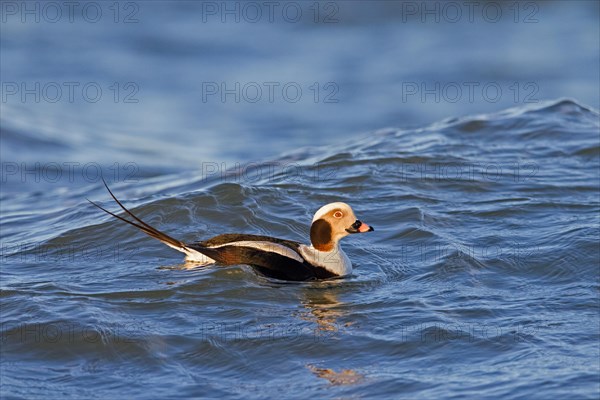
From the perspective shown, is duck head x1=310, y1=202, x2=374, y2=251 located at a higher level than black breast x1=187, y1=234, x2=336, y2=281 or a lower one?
higher

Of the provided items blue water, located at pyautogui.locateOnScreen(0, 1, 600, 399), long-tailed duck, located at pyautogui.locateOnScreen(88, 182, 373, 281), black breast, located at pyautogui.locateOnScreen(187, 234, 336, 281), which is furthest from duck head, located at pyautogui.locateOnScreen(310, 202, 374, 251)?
blue water, located at pyautogui.locateOnScreen(0, 1, 600, 399)

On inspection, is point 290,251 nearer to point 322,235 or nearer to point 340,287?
point 322,235

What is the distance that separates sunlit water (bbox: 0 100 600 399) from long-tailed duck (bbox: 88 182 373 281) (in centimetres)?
11

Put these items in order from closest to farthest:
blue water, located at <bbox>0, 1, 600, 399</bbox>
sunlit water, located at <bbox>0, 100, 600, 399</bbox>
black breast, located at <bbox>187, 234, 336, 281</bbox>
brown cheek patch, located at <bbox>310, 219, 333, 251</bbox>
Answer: sunlit water, located at <bbox>0, 100, 600, 399</bbox> < blue water, located at <bbox>0, 1, 600, 399</bbox> < black breast, located at <bbox>187, 234, 336, 281</bbox> < brown cheek patch, located at <bbox>310, 219, 333, 251</bbox>

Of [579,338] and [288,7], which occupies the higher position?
[288,7]

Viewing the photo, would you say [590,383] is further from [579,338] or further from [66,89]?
[66,89]

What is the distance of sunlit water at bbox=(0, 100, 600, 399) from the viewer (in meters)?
6.64

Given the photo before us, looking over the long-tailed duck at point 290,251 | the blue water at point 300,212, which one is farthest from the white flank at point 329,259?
the blue water at point 300,212

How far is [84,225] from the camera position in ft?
33.6

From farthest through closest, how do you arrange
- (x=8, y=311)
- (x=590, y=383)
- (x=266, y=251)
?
(x=266, y=251) < (x=8, y=311) < (x=590, y=383)

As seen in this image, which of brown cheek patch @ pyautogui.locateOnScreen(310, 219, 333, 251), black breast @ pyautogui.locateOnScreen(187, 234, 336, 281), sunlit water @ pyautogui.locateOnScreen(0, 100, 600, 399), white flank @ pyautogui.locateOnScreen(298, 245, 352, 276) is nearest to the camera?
sunlit water @ pyautogui.locateOnScreen(0, 100, 600, 399)

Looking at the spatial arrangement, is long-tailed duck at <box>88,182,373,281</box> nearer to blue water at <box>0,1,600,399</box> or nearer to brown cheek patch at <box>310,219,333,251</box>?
brown cheek patch at <box>310,219,333,251</box>

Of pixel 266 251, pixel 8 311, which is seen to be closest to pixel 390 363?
pixel 266 251

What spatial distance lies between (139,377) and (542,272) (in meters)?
3.41
